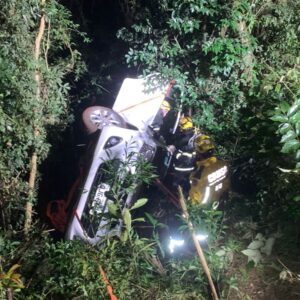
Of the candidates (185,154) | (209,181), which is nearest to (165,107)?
(185,154)

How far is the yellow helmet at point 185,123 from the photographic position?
18.1 feet

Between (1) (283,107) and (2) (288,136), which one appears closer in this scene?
(2) (288,136)

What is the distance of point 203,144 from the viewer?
5.02 meters

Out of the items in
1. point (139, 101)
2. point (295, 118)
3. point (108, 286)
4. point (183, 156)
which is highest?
point (295, 118)

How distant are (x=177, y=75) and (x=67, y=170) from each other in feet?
7.21

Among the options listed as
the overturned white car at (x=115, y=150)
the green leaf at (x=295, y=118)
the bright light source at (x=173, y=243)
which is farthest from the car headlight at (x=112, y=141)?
the green leaf at (x=295, y=118)

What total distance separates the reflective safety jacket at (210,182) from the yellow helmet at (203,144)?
23 centimetres

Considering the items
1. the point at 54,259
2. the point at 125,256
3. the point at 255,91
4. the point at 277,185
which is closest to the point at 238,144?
the point at 255,91

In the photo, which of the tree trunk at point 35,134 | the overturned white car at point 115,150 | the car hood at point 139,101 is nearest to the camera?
the overturned white car at point 115,150

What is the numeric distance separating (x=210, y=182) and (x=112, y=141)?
4.14 ft

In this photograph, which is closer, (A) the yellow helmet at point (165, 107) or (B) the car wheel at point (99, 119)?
(B) the car wheel at point (99, 119)

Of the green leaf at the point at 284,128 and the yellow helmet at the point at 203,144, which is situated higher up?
the green leaf at the point at 284,128

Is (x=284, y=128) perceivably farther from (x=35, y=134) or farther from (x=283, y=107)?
(x=35, y=134)

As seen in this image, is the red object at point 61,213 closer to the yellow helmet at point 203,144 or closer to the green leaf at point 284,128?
the yellow helmet at point 203,144
